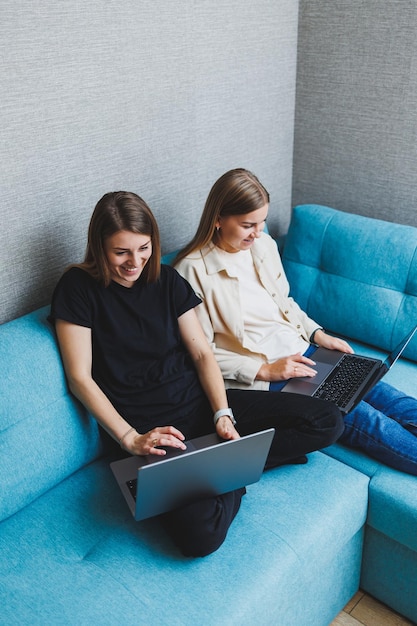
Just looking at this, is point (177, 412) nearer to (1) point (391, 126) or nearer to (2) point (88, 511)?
(2) point (88, 511)

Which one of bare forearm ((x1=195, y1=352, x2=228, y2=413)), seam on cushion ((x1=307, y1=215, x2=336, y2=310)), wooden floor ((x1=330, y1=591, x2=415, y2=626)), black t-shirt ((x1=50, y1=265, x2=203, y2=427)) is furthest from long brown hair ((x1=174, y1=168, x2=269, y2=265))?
wooden floor ((x1=330, y1=591, x2=415, y2=626))

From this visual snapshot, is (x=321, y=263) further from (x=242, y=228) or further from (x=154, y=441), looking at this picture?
(x=154, y=441)

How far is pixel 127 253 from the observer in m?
1.74

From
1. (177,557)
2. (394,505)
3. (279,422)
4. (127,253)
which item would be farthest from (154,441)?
(394,505)

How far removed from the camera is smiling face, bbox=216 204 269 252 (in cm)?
198

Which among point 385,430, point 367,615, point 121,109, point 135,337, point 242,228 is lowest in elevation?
point 367,615

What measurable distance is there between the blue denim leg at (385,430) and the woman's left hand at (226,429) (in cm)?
38

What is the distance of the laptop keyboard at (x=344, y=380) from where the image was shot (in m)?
1.99

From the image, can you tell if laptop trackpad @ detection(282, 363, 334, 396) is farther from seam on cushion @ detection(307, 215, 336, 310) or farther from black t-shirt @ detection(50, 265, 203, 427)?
seam on cushion @ detection(307, 215, 336, 310)

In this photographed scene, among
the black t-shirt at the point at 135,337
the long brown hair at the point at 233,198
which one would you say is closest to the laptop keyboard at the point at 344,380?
the black t-shirt at the point at 135,337

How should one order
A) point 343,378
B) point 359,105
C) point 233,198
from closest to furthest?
point 233,198 → point 343,378 → point 359,105

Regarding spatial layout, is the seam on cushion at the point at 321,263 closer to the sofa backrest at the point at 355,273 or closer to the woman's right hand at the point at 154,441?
the sofa backrest at the point at 355,273

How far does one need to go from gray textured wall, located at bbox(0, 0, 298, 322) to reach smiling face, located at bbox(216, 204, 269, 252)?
0.37 metres

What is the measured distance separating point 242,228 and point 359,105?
0.94m
